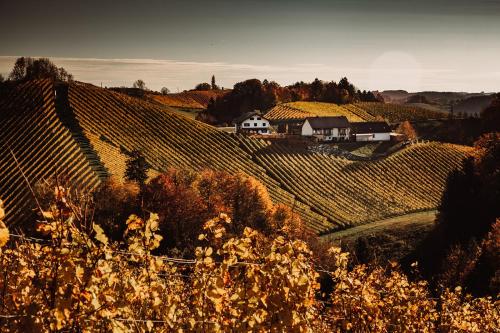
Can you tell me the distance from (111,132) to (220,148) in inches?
620

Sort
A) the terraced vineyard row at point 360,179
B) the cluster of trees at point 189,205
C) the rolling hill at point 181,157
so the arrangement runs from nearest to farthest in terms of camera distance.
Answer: the cluster of trees at point 189,205
the rolling hill at point 181,157
the terraced vineyard row at point 360,179

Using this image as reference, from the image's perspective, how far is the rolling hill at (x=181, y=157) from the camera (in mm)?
55812

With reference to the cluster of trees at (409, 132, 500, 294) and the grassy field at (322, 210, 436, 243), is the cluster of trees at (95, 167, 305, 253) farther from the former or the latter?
the cluster of trees at (409, 132, 500, 294)

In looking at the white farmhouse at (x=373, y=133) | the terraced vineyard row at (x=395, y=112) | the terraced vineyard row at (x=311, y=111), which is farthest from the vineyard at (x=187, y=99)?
the white farmhouse at (x=373, y=133)

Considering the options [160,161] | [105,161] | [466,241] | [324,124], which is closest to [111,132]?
[160,161]

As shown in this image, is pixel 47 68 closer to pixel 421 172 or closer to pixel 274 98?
pixel 274 98

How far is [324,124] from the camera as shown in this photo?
9756 centimetres

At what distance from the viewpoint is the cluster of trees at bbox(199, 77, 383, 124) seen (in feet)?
427

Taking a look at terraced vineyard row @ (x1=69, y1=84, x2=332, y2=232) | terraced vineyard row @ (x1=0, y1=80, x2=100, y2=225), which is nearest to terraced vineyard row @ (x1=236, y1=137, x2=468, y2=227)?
terraced vineyard row @ (x1=69, y1=84, x2=332, y2=232)

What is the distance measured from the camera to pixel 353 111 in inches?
5231

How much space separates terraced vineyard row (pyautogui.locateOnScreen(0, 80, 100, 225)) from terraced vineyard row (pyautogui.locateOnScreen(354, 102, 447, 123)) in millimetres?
83232

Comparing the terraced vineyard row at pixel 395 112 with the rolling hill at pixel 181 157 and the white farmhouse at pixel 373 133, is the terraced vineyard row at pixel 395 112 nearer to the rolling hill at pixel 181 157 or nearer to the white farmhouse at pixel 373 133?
the white farmhouse at pixel 373 133

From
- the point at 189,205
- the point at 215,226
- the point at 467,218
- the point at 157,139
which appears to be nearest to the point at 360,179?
the point at 467,218

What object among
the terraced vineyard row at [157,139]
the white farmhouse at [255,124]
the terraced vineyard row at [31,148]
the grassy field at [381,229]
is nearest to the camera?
the grassy field at [381,229]
